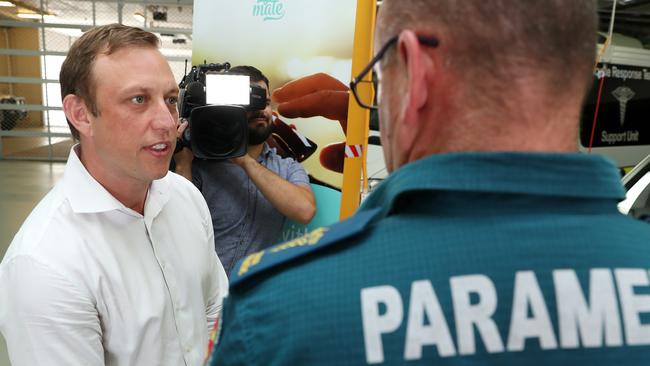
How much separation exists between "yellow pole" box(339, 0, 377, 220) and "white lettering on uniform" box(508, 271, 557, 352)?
1.24 meters

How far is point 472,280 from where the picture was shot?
1.63 ft

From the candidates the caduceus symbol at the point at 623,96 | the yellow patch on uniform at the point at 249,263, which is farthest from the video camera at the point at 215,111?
the caduceus symbol at the point at 623,96

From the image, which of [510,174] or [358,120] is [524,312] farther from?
[358,120]

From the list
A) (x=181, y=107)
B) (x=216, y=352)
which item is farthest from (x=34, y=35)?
(x=216, y=352)

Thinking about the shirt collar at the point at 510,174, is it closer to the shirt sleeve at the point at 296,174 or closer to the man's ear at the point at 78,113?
the man's ear at the point at 78,113

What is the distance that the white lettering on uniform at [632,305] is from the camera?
0.52 meters

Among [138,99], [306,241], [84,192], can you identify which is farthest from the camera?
[138,99]

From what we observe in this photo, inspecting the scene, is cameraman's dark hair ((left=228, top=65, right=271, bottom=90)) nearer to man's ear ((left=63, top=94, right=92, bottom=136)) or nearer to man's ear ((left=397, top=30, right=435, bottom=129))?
man's ear ((left=63, top=94, right=92, bottom=136))

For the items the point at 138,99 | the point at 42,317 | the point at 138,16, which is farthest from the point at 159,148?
the point at 138,16

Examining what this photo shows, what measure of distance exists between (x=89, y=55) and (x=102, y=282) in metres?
0.57

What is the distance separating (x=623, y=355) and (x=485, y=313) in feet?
0.49

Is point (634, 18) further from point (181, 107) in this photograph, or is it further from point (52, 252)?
point (52, 252)

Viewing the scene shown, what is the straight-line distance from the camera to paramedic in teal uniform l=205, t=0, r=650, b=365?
496mm

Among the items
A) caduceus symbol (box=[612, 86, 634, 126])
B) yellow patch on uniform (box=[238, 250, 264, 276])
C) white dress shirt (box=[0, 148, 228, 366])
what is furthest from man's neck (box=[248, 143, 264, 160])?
caduceus symbol (box=[612, 86, 634, 126])
